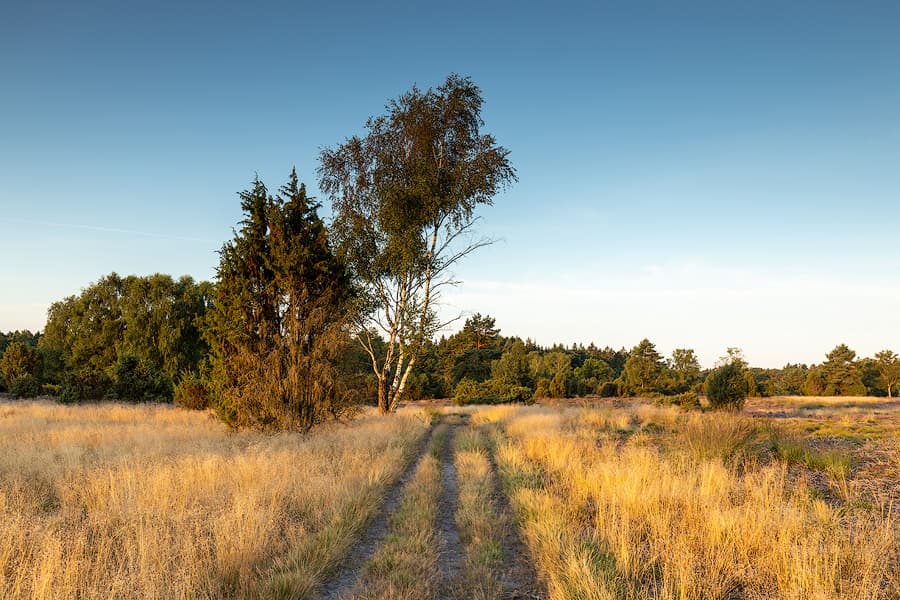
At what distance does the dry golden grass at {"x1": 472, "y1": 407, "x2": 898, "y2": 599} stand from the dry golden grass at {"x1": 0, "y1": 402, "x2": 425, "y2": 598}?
8.39ft

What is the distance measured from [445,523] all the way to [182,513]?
344 cm

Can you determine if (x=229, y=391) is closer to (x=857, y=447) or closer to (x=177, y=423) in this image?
(x=177, y=423)

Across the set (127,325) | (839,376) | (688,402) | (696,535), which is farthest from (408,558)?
(839,376)

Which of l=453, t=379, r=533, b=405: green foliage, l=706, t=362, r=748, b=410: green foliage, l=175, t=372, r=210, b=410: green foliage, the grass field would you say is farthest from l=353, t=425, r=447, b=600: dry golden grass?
l=453, t=379, r=533, b=405: green foliage

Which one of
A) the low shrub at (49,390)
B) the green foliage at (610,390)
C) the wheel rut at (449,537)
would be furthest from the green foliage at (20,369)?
the green foliage at (610,390)

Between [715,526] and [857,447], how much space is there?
9.21 meters

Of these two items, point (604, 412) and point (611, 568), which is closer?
point (611, 568)

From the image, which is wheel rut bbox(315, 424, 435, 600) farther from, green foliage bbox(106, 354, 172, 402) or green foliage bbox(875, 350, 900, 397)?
green foliage bbox(875, 350, 900, 397)

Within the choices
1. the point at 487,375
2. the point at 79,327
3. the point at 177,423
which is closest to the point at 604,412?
the point at 177,423

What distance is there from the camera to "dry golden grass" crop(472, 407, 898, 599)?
3795mm

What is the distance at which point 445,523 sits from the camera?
6.38 metres

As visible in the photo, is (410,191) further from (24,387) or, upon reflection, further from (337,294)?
(24,387)

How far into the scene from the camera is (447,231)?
19453mm

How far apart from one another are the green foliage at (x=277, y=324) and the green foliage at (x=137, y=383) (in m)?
18.9
